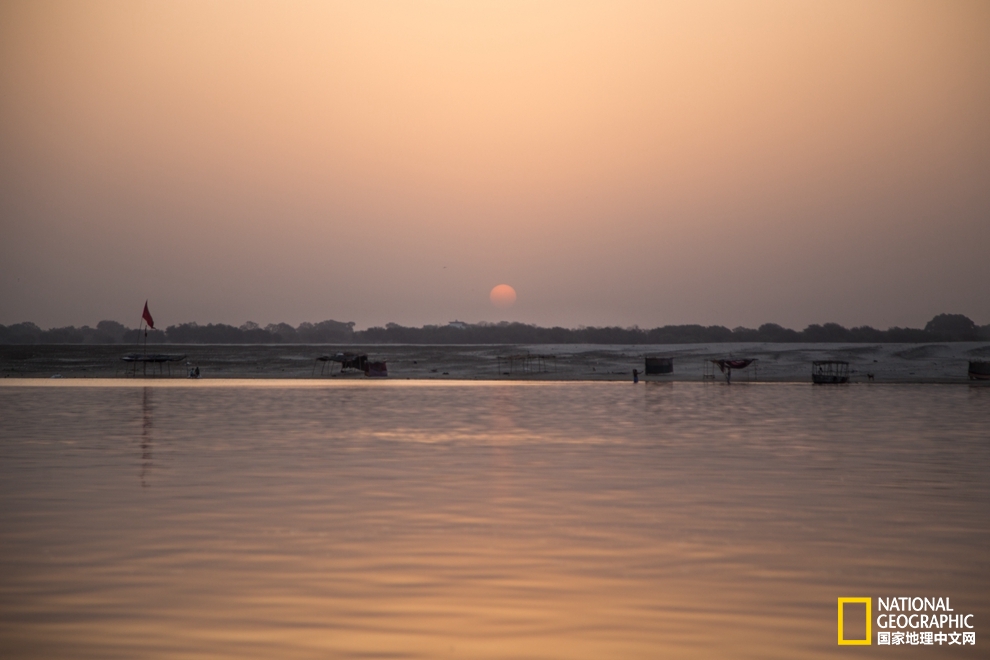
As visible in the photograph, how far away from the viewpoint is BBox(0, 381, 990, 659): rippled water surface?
9.98 meters

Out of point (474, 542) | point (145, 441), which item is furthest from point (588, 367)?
point (474, 542)

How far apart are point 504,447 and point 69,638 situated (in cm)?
2182

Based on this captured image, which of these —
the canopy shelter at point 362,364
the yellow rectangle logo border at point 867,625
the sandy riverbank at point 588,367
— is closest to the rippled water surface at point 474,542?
the yellow rectangle logo border at point 867,625

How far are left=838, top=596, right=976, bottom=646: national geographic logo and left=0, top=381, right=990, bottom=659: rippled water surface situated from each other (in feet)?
0.72

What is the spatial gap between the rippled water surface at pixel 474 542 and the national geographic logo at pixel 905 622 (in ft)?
0.72

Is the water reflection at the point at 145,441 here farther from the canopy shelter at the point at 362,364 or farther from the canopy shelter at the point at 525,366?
the canopy shelter at the point at 525,366

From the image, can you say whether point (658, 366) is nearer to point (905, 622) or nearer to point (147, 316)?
point (147, 316)

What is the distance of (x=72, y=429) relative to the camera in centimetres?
3669

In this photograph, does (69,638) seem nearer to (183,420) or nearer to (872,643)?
(872,643)

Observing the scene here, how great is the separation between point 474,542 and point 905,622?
21.7ft

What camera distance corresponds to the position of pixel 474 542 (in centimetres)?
1501

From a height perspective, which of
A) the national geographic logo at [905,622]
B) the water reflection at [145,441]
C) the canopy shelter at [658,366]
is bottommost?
the water reflection at [145,441]

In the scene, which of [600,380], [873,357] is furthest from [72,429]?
[873,357]

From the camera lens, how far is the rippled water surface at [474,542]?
9977 mm
